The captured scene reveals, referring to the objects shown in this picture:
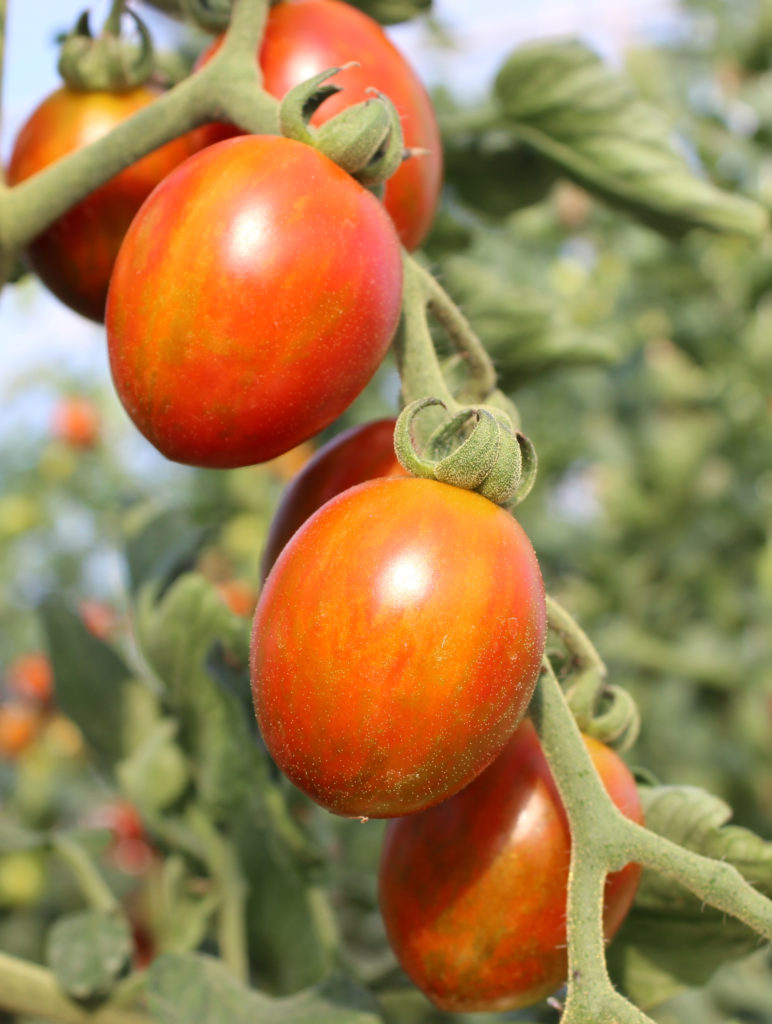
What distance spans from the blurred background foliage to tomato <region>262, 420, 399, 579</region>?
7.4 inches

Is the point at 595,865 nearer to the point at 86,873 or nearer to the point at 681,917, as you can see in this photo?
the point at 681,917

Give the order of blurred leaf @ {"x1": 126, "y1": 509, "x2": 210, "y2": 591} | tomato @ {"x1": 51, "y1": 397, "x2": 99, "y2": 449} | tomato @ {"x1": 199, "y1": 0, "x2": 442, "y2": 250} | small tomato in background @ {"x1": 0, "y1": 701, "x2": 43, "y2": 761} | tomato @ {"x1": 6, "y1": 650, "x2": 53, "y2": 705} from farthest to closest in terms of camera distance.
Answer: tomato @ {"x1": 51, "y1": 397, "x2": 99, "y2": 449} → small tomato in background @ {"x1": 0, "y1": 701, "x2": 43, "y2": 761} → tomato @ {"x1": 6, "y1": 650, "x2": 53, "y2": 705} → blurred leaf @ {"x1": 126, "y1": 509, "x2": 210, "y2": 591} → tomato @ {"x1": 199, "y1": 0, "x2": 442, "y2": 250}

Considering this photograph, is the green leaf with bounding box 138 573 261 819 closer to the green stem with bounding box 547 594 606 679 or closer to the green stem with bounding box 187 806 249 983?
the green stem with bounding box 187 806 249 983

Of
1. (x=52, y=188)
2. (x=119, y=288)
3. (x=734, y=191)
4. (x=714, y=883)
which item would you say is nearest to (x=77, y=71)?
(x=52, y=188)

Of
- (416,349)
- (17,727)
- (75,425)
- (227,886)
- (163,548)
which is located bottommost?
(17,727)

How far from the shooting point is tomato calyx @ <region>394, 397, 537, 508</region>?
18.7 inches

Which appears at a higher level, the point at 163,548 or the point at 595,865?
the point at 595,865

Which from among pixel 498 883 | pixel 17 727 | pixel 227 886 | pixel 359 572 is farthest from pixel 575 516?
pixel 359 572

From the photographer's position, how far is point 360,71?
2.20 feet

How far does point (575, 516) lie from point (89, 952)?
194cm

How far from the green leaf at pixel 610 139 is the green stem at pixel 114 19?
1.21 ft

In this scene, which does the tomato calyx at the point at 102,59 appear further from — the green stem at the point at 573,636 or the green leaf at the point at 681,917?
the green leaf at the point at 681,917

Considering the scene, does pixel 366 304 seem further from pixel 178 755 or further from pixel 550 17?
pixel 550 17

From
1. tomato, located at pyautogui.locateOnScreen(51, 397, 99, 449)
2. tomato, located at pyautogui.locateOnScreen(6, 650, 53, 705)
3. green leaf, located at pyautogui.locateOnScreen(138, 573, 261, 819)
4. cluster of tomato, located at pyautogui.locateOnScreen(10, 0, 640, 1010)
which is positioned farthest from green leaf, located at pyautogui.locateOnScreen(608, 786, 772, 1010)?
tomato, located at pyautogui.locateOnScreen(51, 397, 99, 449)
